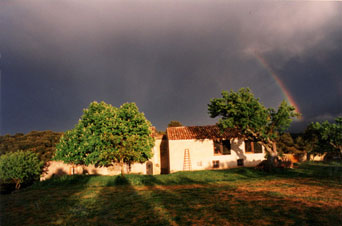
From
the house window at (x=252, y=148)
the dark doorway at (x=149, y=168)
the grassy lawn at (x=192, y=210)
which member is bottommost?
the dark doorway at (x=149, y=168)

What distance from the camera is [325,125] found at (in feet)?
85.9

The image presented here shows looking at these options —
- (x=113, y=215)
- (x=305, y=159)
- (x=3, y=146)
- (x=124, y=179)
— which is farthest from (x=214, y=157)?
(x=3, y=146)

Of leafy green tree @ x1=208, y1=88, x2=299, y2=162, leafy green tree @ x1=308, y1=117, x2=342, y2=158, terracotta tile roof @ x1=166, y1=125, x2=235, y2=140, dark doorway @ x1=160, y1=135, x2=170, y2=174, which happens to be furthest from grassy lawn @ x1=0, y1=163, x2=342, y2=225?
leafy green tree @ x1=308, y1=117, x2=342, y2=158

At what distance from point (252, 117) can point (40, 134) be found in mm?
43468

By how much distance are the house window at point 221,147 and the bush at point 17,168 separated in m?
22.0

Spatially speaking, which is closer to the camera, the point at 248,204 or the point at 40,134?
the point at 248,204

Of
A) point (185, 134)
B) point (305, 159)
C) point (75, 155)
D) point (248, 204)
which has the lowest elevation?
point (305, 159)

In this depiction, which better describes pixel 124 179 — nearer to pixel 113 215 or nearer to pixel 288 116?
pixel 113 215

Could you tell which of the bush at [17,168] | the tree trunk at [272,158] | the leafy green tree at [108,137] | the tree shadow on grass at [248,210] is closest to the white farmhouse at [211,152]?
the tree trunk at [272,158]

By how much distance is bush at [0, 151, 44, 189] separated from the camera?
2100 centimetres

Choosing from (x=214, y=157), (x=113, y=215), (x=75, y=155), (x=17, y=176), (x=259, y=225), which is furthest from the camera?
(x=214, y=157)

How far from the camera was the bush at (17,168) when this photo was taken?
68.9 ft

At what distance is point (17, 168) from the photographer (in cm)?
2105

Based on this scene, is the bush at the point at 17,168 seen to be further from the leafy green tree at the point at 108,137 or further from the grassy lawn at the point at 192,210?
the grassy lawn at the point at 192,210
